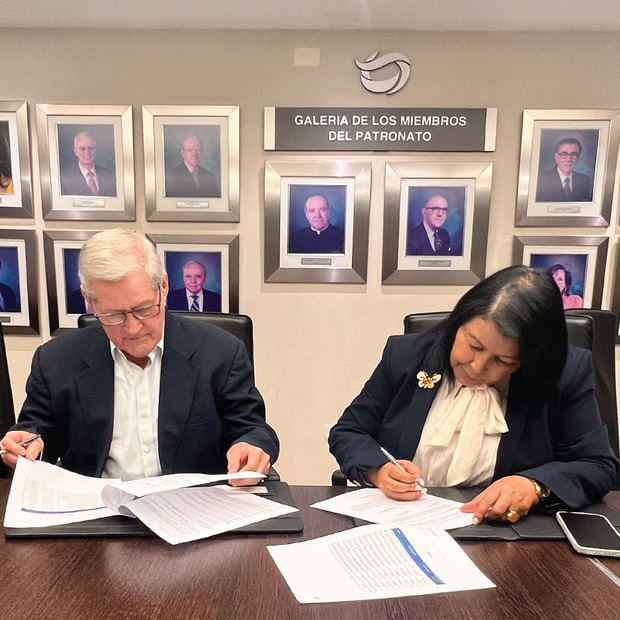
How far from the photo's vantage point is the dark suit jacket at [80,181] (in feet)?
7.93

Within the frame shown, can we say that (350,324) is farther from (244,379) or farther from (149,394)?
(149,394)

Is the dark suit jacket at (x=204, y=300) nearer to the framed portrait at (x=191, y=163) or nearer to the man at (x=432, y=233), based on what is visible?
the framed portrait at (x=191, y=163)

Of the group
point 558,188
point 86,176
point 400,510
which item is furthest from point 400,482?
point 86,176

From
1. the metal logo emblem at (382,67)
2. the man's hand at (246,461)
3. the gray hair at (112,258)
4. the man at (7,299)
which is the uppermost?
the metal logo emblem at (382,67)

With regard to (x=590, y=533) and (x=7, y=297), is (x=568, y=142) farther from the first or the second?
(x=7, y=297)

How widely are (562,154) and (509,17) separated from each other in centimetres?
64

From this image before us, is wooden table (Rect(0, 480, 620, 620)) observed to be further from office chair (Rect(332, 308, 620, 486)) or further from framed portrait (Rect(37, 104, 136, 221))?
framed portrait (Rect(37, 104, 136, 221))

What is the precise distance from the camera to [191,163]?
94.4 inches

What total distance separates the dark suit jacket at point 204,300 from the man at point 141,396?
3.23 ft

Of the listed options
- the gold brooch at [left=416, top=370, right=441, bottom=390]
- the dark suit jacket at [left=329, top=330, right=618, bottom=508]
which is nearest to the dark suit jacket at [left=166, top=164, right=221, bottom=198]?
the dark suit jacket at [left=329, top=330, right=618, bottom=508]

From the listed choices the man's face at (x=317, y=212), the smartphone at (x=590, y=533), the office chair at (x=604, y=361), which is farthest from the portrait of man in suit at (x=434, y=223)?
the smartphone at (x=590, y=533)

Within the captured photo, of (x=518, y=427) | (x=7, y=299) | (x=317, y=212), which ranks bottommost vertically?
(x=518, y=427)

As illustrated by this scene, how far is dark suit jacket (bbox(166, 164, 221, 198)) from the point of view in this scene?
7.89 feet

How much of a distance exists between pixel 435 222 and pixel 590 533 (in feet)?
5.37
